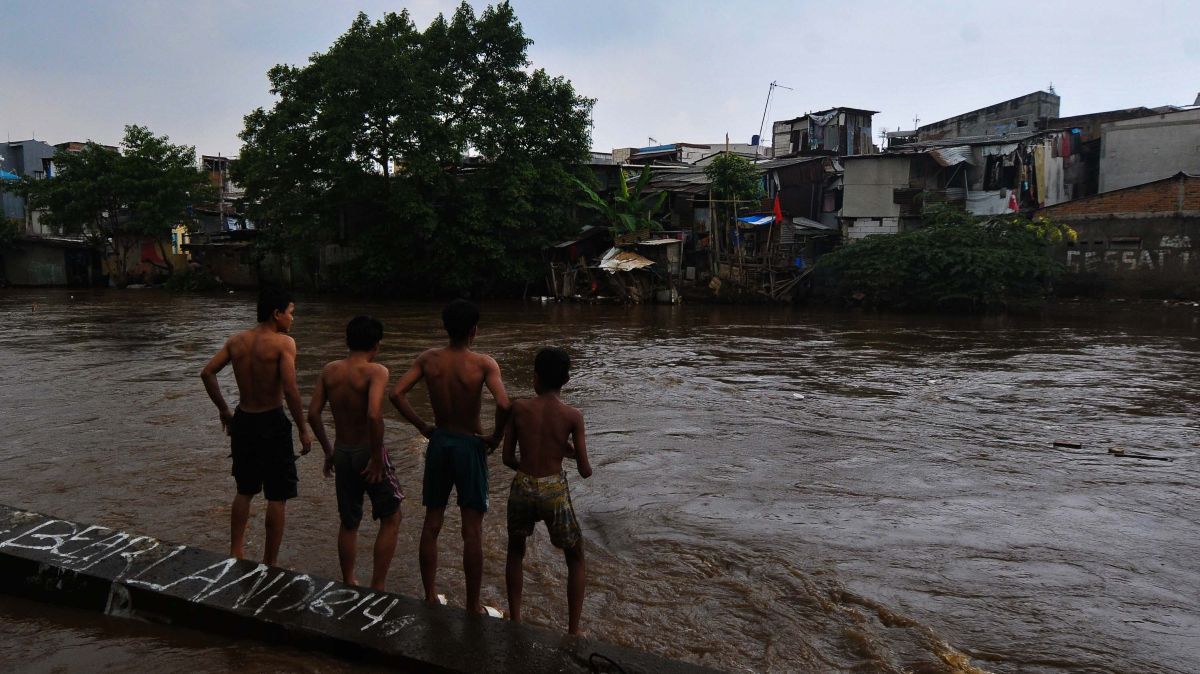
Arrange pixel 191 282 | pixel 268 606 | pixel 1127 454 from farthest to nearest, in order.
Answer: pixel 191 282 → pixel 1127 454 → pixel 268 606

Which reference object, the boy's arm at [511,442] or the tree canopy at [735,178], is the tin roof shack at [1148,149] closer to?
the tree canopy at [735,178]

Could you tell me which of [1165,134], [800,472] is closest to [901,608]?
[800,472]

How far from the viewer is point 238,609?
3.62m

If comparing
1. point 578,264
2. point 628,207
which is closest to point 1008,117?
point 628,207

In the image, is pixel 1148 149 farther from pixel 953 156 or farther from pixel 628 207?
pixel 628 207

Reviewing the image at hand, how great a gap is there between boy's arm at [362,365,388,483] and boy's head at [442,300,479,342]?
0.37 meters

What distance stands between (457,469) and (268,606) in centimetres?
103

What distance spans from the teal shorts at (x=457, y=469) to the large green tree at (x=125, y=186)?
3708 cm

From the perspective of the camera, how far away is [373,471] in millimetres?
3934

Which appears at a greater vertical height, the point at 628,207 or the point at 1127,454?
the point at 628,207

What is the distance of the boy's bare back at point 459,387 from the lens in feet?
12.6

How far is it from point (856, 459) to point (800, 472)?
80 cm

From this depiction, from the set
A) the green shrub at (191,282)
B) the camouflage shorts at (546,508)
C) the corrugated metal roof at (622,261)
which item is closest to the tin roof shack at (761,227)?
the corrugated metal roof at (622,261)

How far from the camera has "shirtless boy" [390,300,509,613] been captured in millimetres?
3846
